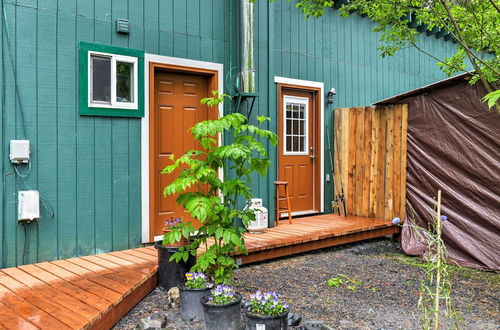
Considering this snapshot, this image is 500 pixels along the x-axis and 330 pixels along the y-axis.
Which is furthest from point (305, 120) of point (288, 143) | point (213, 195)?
point (213, 195)

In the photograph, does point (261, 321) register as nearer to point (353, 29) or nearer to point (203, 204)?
point (203, 204)

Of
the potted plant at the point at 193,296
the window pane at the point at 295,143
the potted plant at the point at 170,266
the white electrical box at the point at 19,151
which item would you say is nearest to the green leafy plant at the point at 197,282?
the potted plant at the point at 193,296

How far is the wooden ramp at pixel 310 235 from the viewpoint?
4.86 meters

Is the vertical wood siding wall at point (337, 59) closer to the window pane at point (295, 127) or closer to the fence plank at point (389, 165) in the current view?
the window pane at point (295, 127)

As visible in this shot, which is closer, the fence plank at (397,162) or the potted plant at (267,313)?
the potted plant at (267,313)

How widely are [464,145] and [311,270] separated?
2.49 metres

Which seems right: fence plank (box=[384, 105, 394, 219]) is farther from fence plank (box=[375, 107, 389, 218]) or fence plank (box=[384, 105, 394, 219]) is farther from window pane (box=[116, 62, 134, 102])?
window pane (box=[116, 62, 134, 102])

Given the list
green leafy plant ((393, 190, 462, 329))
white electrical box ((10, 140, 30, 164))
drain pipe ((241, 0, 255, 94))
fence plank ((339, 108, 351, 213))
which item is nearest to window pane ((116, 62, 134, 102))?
white electrical box ((10, 140, 30, 164))

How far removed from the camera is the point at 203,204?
10.5 feet

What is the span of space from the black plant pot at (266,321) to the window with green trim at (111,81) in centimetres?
270

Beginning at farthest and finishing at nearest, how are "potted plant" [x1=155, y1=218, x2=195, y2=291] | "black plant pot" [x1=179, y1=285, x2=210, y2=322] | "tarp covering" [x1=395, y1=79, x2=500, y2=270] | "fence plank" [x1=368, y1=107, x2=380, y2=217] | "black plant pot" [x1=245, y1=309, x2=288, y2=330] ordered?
1. "fence plank" [x1=368, y1=107, x2=380, y2=217]
2. "tarp covering" [x1=395, y1=79, x2=500, y2=270]
3. "potted plant" [x1=155, y1=218, x2=195, y2=291]
4. "black plant pot" [x1=179, y1=285, x2=210, y2=322]
5. "black plant pot" [x1=245, y1=309, x2=288, y2=330]

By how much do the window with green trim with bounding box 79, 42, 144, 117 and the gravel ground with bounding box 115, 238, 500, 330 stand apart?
1.91 m

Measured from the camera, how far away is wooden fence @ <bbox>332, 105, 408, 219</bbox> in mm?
6113

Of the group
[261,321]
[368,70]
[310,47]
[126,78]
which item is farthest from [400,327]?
[368,70]
